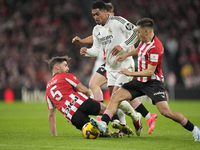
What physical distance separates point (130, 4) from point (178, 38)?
4.04m

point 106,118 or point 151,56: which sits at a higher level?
point 151,56

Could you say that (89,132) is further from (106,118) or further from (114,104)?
(114,104)

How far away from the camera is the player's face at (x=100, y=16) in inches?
243

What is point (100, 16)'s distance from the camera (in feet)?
20.4

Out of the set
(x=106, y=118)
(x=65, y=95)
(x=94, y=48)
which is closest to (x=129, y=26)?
(x=94, y=48)

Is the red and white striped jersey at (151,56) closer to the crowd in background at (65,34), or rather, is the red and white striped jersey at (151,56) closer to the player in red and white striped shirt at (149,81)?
the player in red and white striped shirt at (149,81)

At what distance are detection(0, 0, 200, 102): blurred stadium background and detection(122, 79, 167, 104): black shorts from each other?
1232cm

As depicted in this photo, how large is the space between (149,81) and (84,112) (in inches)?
45.7

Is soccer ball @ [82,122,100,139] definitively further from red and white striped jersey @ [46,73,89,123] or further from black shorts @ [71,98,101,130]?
red and white striped jersey @ [46,73,89,123]

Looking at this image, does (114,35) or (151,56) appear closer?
(151,56)

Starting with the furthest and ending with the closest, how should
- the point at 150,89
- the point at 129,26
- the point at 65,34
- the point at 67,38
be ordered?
the point at 65,34 < the point at 67,38 < the point at 129,26 < the point at 150,89

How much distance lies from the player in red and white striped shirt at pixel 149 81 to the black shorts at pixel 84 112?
0.34 m

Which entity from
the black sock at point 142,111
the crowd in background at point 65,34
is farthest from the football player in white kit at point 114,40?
the crowd in background at point 65,34

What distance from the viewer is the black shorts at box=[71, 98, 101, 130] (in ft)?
17.8
